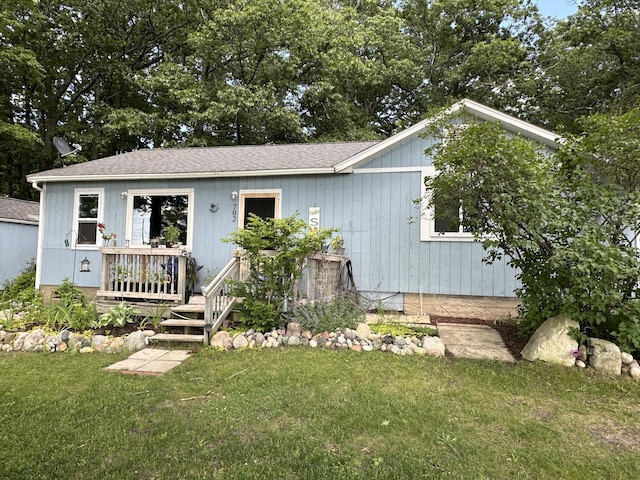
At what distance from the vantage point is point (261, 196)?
7734 mm

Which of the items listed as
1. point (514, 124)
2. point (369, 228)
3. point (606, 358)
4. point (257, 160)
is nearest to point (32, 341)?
point (257, 160)

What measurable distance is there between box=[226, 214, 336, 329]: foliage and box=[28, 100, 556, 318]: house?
5.37 feet

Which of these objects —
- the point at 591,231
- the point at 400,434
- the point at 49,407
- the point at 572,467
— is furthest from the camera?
the point at 591,231

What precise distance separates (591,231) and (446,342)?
2234 millimetres

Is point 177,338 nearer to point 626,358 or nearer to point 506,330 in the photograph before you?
point 506,330

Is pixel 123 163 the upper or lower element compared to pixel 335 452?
upper

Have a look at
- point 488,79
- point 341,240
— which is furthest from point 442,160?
point 488,79

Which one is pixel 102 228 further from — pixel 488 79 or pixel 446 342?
pixel 488 79

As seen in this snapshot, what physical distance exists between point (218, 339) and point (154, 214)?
465 centimetres

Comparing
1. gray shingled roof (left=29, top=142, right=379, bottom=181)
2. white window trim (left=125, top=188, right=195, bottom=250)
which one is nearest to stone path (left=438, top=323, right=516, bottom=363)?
gray shingled roof (left=29, top=142, right=379, bottom=181)

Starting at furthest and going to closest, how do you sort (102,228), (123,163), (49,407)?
(123,163) → (102,228) → (49,407)

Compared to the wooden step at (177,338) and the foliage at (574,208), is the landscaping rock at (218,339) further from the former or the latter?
the foliage at (574,208)

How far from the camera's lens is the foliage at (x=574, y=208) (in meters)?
3.89

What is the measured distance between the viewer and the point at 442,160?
15.0ft
